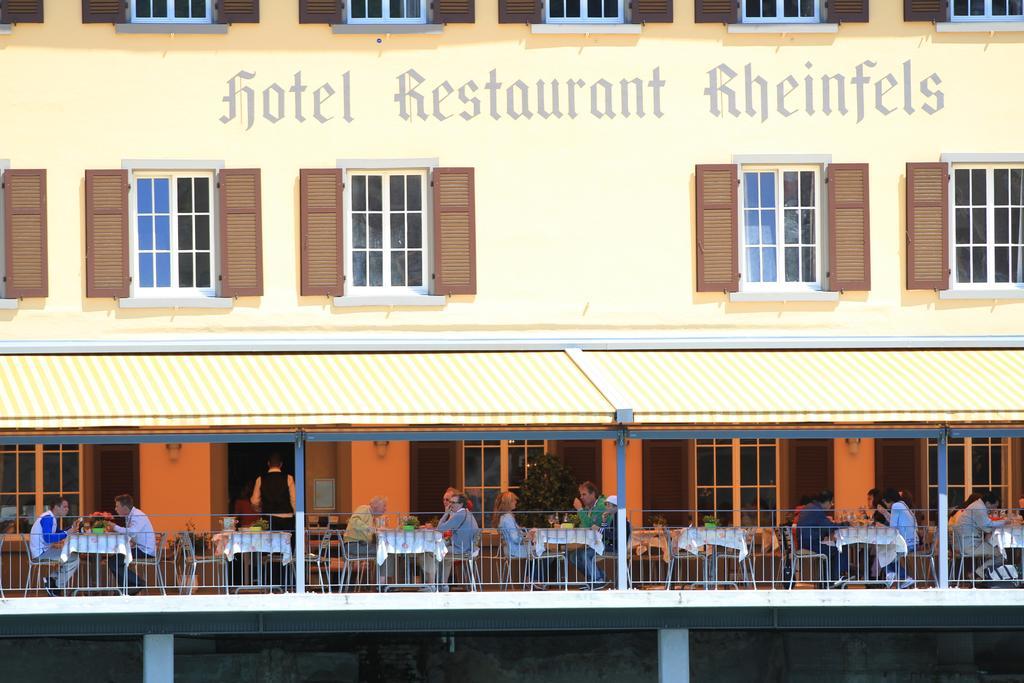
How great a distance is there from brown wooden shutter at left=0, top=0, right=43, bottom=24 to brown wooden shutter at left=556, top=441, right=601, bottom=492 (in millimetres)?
8704

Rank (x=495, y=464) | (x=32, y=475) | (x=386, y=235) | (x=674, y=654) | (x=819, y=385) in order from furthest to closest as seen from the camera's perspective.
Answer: (x=495, y=464) < (x=32, y=475) < (x=386, y=235) < (x=819, y=385) < (x=674, y=654)

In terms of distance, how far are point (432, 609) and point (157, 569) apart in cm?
301

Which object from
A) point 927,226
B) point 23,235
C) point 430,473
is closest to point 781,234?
point 927,226

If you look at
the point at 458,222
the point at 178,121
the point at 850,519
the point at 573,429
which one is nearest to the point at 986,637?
the point at 850,519

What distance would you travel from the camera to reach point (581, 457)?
977 inches

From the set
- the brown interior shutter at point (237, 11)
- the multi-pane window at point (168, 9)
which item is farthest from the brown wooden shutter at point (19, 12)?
the brown interior shutter at point (237, 11)

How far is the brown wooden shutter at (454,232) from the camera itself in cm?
2222

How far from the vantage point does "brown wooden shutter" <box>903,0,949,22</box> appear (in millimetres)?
22625

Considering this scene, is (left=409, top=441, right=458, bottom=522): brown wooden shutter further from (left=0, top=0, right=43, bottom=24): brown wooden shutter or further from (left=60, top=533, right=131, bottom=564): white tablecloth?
(left=0, top=0, right=43, bottom=24): brown wooden shutter

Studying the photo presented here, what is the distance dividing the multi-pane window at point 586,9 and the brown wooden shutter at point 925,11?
353 centimetres

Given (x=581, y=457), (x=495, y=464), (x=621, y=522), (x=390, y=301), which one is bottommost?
(x=621, y=522)

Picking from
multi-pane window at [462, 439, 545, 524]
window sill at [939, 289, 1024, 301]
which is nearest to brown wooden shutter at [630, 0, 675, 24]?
window sill at [939, 289, 1024, 301]

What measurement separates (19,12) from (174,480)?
6320 millimetres

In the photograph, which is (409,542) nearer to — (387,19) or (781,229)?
(781,229)
